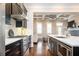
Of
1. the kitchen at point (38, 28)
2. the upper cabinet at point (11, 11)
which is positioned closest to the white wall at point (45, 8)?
the kitchen at point (38, 28)

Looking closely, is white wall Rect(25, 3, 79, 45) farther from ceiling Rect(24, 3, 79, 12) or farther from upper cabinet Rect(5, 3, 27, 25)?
upper cabinet Rect(5, 3, 27, 25)

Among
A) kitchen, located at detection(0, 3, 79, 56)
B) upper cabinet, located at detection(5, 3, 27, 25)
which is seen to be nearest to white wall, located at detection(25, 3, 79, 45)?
kitchen, located at detection(0, 3, 79, 56)

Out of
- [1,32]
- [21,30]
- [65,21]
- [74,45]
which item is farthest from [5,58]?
[65,21]

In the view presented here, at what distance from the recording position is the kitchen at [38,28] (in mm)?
2027

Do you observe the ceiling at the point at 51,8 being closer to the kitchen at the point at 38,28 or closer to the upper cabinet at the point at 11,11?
the kitchen at the point at 38,28

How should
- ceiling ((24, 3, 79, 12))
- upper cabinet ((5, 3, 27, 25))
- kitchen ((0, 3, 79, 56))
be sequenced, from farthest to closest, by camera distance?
ceiling ((24, 3, 79, 12)) → upper cabinet ((5, 3, 27, 25)) → kitchen ((0, 3, 79, 56))

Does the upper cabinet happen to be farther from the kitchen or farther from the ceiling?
the ceiling

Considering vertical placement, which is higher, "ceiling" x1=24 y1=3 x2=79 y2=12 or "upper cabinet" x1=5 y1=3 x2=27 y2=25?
"ceiling" x1=24 y1=3 x2=79 y2=12

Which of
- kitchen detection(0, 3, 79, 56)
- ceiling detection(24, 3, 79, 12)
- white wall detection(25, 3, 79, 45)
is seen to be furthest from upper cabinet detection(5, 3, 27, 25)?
ceiling detection(24, 3, 79, 12)

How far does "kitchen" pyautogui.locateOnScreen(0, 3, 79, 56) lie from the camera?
2027 millimetres

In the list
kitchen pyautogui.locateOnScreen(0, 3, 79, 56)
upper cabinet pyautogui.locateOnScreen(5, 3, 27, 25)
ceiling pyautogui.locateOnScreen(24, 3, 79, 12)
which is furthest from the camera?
ceiling pyautogui.locateOnScreen(24, 3, 79, 12)

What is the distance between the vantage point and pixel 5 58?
66cm

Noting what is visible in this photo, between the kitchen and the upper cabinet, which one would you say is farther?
the upper cabinet

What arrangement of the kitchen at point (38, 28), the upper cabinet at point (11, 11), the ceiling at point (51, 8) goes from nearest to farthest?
the kitchen at point (38, 28)
the upper cabinet at point (11, 11)
the ceiling at point (51, 8)
